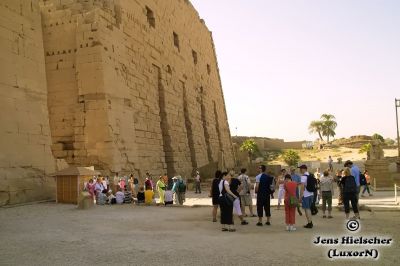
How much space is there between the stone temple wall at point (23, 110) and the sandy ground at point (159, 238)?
1.42 m

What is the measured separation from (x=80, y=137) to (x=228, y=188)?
783 cm

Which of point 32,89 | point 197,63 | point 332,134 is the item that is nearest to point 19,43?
point 32,89

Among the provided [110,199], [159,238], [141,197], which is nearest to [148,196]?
[141,197]

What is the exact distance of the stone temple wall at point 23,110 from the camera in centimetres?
1074

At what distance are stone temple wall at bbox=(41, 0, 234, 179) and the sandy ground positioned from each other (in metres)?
4.45

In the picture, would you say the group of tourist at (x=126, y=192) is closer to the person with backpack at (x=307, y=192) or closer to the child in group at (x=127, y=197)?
the child in group at (x=127, y=197)

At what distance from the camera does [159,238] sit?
6.45m

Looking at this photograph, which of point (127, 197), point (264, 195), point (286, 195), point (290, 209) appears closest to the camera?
point (290, 209)

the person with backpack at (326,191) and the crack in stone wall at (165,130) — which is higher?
the crack in stone wall at (165,130)

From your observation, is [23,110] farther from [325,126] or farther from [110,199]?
[325,126]

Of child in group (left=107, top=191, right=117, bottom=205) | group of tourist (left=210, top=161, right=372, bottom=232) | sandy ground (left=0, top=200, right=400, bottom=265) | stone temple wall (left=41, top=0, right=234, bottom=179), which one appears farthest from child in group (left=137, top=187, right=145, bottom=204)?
group of tourist (left=210, top=161, right=372, bottom=232)

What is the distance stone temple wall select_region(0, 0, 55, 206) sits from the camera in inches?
423

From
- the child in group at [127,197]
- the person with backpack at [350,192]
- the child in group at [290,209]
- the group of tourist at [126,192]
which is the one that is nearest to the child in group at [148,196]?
the group of tourist at [126,192]

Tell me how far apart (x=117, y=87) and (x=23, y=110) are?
374 centimetres
